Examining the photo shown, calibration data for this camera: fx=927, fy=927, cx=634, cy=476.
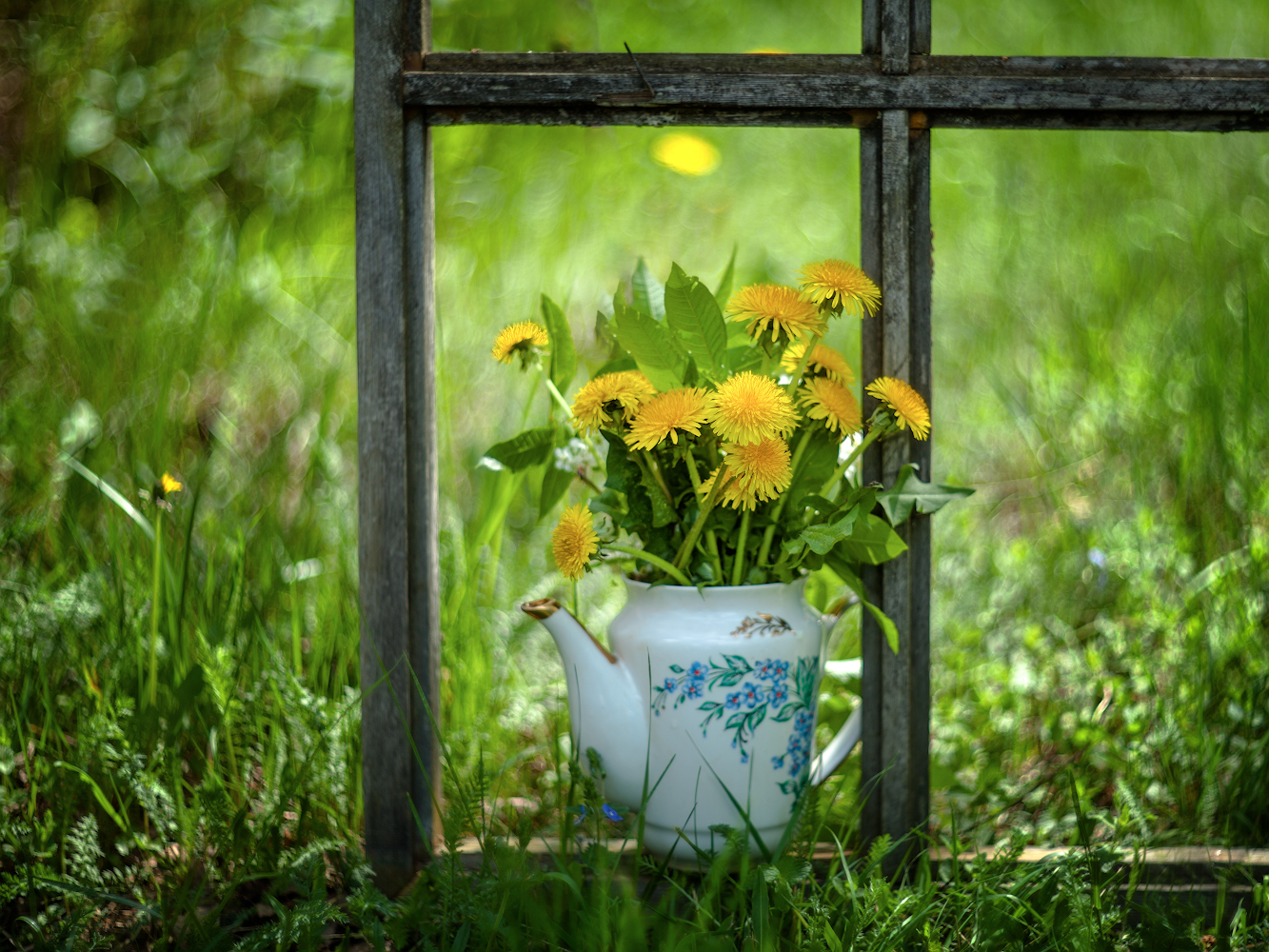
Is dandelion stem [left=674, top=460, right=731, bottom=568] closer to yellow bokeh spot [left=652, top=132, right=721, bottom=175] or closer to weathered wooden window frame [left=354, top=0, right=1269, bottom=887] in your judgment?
weathered wooden window frame [left=354, top=0, right=1269, bottom=887]

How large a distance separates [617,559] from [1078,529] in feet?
3.37

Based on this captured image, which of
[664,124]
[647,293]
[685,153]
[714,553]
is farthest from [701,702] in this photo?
[685,153]

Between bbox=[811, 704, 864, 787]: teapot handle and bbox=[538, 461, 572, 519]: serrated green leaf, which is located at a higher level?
bbox=[538, 461, 572, 519]: serrated green leaf

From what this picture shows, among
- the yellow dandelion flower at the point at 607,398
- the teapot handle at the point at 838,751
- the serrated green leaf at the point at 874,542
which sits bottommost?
the teapot handle at the point at 838,751

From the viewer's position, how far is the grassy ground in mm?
1027

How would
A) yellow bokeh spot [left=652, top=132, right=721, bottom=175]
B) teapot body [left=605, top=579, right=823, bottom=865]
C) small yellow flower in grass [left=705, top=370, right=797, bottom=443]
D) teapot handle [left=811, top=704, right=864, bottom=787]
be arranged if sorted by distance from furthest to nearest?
yellow bokeh spot [left=652, top=132, right=721, bottom=175], teapot handle [left=811, top=704, right=864, bottom=787], teapot body [left=605, top=579, right=823, bottom=865], small yellow flower in grass [left=705, top=370, right=797, bottom=443]

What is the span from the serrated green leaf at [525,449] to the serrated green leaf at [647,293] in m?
0.19

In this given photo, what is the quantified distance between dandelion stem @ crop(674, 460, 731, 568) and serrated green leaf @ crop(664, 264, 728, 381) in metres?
0.11

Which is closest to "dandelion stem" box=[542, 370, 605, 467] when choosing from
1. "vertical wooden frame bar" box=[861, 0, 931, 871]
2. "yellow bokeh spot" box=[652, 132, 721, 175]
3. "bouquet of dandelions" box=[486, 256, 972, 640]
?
"bouquet of dandelions" box=[486, 256, 972, 640]

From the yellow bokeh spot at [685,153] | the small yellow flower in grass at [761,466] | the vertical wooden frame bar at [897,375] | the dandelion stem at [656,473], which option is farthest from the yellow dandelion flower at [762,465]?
the yellow bokeh spot at [685,153]

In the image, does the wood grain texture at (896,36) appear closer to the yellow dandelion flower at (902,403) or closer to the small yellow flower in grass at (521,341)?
the yellow dandelion flower at (902,403)

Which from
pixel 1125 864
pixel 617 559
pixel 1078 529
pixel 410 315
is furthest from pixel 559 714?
pixel 1078 529

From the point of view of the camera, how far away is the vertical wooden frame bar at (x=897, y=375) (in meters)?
1.07

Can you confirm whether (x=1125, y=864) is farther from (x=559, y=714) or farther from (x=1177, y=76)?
(x=1177, y=76)
